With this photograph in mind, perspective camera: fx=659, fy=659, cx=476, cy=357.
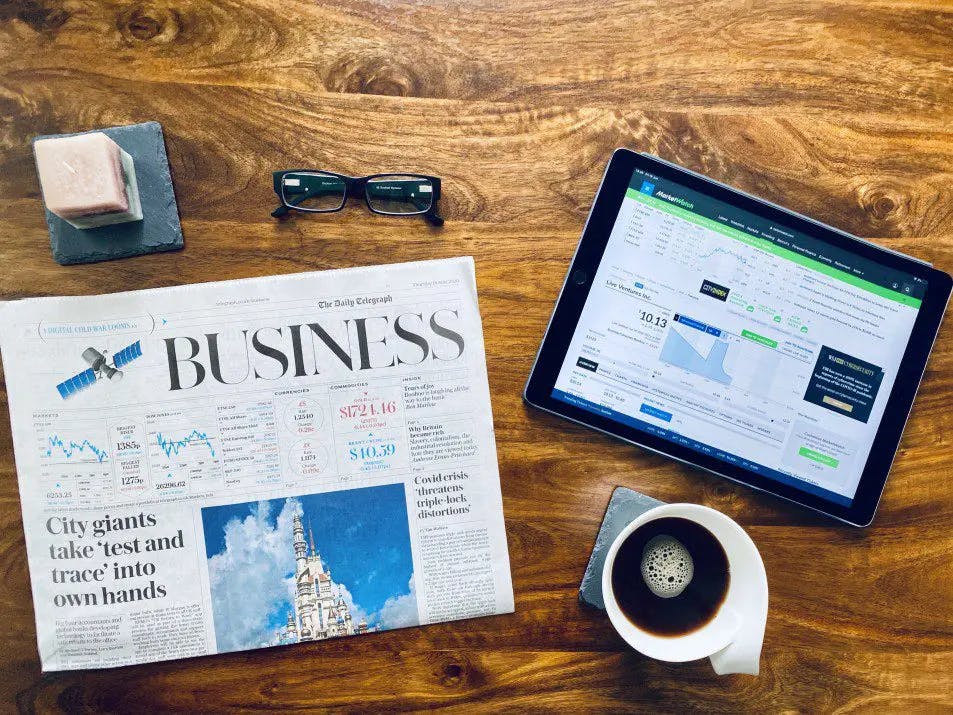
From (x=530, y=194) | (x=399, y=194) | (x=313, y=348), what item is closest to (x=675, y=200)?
(x=530, y=194)

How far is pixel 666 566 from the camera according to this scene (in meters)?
0.66

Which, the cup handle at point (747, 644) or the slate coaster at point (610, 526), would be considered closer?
the cup handle at point (747, 644)

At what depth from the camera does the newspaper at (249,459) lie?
0.67m

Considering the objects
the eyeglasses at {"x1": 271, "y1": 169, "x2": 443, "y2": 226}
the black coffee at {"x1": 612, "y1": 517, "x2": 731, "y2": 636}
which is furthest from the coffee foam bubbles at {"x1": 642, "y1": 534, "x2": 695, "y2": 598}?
the eyeglasses at {"x1": 271, "y1": 169, "x2": 443, "y2": 226}

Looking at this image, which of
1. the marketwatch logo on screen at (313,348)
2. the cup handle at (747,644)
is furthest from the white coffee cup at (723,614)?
the marketwatch logo on screen at (313,348)

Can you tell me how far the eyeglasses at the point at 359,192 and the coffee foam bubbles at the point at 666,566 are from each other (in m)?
0.40

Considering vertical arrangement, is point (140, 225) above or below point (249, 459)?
above

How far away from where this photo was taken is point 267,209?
0.68 m

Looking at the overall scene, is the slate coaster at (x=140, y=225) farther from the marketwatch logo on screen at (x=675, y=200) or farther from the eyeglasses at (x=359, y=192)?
the marketwatch logo on screen at (x=675, y=200)

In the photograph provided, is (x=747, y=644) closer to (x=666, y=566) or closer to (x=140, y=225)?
(x=666, y=566)

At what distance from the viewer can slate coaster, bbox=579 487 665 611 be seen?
27.4 inches

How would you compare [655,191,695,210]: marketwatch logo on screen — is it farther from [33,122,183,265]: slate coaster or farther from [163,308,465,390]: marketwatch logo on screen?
[33,122,183,265]: slate coaster

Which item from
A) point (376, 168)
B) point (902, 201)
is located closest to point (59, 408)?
point (376, 168)

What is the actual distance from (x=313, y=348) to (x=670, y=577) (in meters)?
0.43
